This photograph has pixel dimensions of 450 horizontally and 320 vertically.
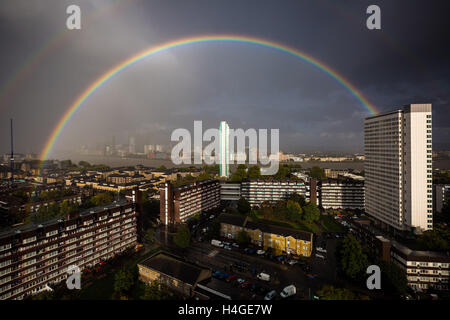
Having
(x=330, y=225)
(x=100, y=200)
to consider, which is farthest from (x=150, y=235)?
(x=330, y=225)

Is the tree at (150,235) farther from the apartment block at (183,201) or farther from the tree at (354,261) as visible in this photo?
the tree at (354,261)

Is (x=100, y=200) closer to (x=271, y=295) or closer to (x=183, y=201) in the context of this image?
(x=183, y=201)

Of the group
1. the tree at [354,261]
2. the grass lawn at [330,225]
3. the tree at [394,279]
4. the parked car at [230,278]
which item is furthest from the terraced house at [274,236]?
the grass lawn at [330,225]

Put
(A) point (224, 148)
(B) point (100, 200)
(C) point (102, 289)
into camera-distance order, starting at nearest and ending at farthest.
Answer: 1. (C) point (102, 289)
2. (B) point (100, 200)
3. (A) point (224, 148)

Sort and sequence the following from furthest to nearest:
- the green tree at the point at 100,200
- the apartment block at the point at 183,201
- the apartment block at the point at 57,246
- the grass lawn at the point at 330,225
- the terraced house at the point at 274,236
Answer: the green tree at the point at 100,200
the apartment block at the point at 183,201
the grass lawn at the point at 330,225
the terraced house at the point at 274,236
the apartment block at the point at 57,246

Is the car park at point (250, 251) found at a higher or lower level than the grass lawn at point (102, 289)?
higher

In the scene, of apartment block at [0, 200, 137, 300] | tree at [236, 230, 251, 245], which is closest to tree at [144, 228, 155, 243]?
apartment block at [0, 200, 137, 300]

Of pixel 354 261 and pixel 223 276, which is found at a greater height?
pixel 354 261
